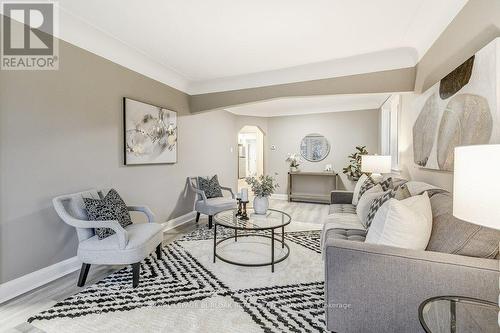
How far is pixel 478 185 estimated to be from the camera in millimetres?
910

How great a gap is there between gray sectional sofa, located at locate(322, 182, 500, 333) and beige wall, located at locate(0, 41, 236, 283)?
2476 millimetres

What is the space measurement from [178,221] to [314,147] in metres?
3.84

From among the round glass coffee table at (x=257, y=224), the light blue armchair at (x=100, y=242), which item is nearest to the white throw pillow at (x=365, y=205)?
the round glass coffee table at (x=257, y=224)

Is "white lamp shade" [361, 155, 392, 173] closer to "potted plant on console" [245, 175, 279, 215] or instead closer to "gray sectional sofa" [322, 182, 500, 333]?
"potted plant on console" [245, 175, 279, 215]

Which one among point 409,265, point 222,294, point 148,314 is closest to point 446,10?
point 409,265

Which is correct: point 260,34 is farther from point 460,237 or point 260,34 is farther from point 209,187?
point 209,187

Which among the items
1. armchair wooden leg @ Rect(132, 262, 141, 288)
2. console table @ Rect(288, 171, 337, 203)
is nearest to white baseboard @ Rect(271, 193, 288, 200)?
console table @ Rect(288, 171, 337, 203)

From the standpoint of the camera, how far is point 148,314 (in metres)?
1.77

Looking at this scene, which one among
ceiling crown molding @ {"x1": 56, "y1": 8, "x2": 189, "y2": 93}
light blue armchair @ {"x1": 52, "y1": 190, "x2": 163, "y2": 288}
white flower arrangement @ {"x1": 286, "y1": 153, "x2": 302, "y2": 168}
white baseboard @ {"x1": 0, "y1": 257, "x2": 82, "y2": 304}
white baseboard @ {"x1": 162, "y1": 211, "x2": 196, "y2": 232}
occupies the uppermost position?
ceiling crown molding @ {"x1": 56, "y1": 8, "x2": 189, "y2": 93}

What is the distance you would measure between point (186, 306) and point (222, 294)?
30 centimetres

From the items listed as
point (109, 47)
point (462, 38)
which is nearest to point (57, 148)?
point (109, 47)

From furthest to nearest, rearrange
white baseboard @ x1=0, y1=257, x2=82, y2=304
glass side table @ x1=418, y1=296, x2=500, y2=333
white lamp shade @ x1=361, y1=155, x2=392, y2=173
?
white lamp shade @ x1=361, y1=155, x2=392, y2=173 → white baseboard @ x1=0, y1=257, x2=82, y2=304 → glass side table @ x1=418, y1=296, x2=500, y2=333

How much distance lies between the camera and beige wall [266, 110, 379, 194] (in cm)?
572

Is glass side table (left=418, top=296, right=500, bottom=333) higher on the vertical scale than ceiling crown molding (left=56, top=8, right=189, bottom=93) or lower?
lower
